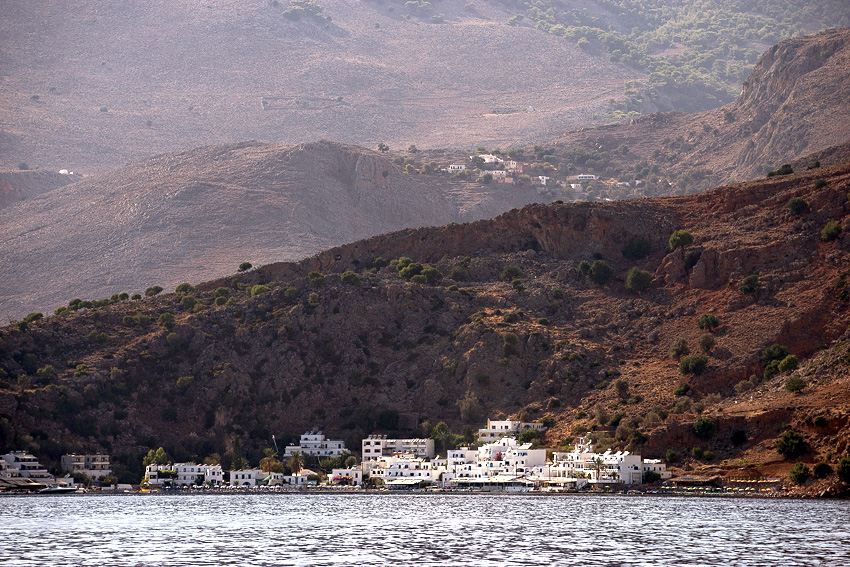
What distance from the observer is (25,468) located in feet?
356

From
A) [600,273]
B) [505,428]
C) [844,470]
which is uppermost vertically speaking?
[600,273]

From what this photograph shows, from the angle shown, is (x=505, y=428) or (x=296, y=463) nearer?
(x=505, y=428)

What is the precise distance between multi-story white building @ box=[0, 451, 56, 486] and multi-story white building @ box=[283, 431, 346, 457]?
20.1m

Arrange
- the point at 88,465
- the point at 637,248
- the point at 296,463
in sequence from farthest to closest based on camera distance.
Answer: the point at 637,248 → the point at 296,463 → the point at 88,465

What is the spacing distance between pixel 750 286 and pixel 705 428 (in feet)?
78.5

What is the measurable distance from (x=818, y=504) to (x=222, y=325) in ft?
206

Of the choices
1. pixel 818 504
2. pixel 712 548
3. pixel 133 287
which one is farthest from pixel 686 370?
pixel 133 287

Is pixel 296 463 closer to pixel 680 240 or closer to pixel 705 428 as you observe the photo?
pixel 705 428

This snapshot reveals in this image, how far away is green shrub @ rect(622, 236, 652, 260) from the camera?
134500 mm

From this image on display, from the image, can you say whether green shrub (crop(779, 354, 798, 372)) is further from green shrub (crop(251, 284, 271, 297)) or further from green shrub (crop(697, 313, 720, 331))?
green shrub (crop(251, 284, 271, 297))

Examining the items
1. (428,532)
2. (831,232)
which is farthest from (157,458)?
(831,232)

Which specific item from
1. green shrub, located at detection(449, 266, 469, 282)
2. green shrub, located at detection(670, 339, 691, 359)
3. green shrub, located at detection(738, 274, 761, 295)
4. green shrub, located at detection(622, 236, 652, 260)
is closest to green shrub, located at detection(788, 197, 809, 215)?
green shrub, located at detection(738, 274, 761, 295)

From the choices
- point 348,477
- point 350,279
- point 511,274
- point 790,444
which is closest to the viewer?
point 790,444

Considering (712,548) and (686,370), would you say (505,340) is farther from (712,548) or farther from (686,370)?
(712,548)
